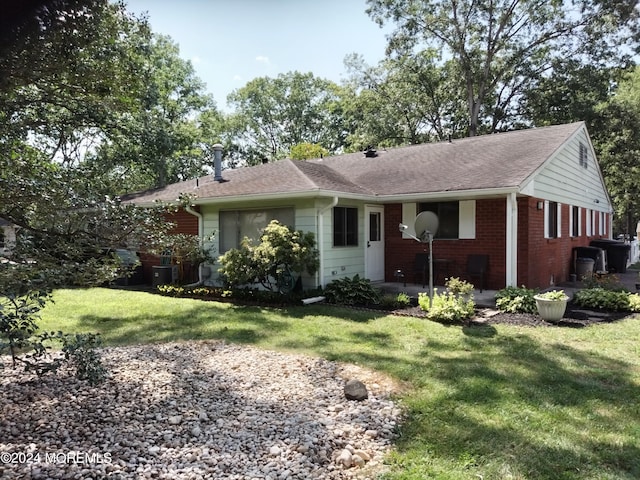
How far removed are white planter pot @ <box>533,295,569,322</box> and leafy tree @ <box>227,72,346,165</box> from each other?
32.3 metres

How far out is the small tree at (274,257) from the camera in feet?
28.9

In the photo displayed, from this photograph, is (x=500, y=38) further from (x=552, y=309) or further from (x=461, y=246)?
(x=552, y=309)

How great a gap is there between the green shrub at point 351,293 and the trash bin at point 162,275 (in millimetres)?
5035

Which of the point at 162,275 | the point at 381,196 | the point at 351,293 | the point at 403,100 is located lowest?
the point at 351,293

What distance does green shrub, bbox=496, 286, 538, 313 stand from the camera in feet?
25.7

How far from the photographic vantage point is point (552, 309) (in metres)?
6.95

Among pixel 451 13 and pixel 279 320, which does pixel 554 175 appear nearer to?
pixel 279 320

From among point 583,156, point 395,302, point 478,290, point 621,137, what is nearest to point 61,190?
point 395,302

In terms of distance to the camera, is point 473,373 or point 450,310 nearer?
point 473,373

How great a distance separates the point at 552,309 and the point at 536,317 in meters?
0.54

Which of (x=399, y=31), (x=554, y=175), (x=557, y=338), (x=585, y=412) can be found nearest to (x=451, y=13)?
(x=399, y=31)

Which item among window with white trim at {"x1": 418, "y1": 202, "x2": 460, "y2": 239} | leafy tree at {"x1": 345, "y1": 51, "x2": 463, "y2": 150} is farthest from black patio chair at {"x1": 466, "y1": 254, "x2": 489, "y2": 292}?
leafy tree at {"x1": 345, "y1": 51, "x2": 463, "y2": 150}

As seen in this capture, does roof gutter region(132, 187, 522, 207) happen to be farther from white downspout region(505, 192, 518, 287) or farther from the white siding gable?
the white siding gable

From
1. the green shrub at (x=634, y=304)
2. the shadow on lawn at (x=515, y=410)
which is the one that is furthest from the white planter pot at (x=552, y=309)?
the green shrub at (x=634, y=304)
